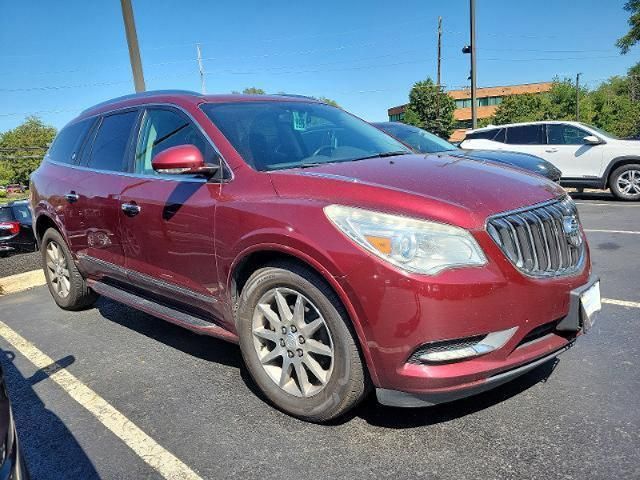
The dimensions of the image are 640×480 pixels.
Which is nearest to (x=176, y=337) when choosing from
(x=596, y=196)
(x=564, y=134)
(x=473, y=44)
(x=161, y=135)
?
(x=161, y=135)

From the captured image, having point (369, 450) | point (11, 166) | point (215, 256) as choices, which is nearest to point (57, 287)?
point (215, 256)

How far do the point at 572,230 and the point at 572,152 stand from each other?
10.1 m

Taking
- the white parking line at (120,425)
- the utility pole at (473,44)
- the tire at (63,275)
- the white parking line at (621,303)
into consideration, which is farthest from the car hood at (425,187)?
the utility pole at (473,44)

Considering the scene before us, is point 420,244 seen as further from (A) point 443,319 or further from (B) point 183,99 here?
(B) point 183,99

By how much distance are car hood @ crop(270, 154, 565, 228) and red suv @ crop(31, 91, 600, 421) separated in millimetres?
11

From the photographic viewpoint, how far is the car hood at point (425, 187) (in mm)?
2430

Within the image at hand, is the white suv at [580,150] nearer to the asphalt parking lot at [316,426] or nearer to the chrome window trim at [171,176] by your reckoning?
the asphalt parking lot at [316,426]

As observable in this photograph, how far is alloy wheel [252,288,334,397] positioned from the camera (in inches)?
105

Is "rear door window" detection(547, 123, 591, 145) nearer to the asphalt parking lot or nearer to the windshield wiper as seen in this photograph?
the asphalt parking lot

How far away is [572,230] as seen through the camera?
2.84m

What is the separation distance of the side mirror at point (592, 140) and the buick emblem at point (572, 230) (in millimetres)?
9830

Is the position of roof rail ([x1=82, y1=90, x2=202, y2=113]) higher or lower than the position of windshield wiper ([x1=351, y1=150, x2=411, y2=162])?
higher

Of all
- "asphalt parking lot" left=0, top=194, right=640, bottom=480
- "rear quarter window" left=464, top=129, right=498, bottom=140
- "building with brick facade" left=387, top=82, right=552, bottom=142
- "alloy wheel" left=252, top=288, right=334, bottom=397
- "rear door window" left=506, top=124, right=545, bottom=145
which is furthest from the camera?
"building with brick facade" left=387, top=82, right=552, bottom=142

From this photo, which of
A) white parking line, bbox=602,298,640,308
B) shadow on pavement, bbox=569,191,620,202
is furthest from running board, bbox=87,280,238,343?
shadow on pavement, bbox=569,191,620,202
